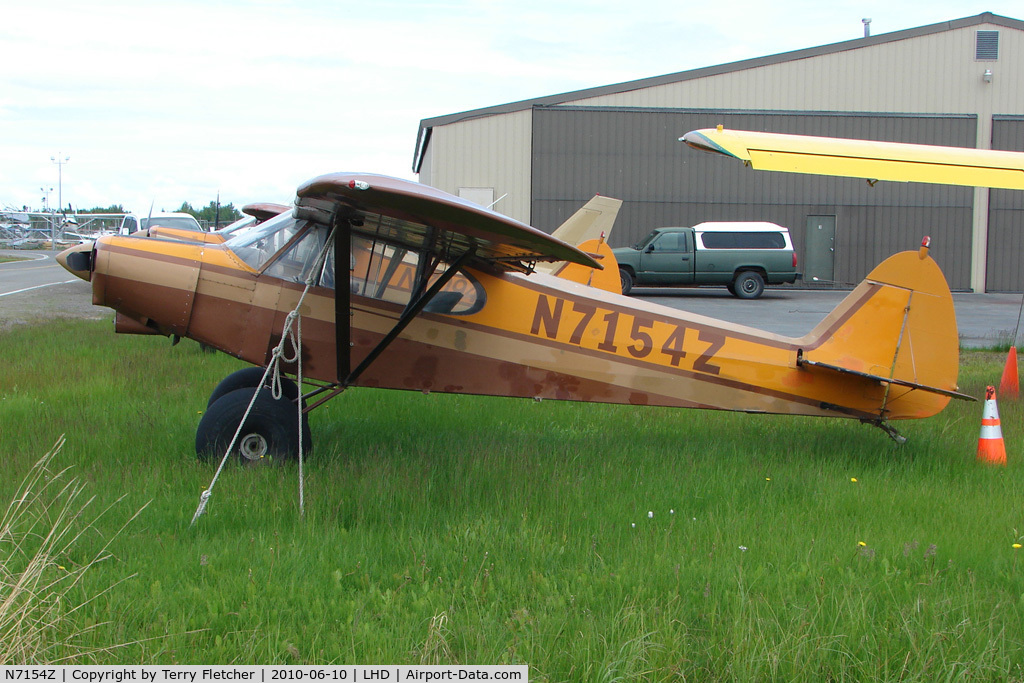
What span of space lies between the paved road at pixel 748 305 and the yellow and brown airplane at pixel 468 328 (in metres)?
10.1

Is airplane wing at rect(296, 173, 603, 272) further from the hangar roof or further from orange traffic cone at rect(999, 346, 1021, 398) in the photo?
the hangar roof

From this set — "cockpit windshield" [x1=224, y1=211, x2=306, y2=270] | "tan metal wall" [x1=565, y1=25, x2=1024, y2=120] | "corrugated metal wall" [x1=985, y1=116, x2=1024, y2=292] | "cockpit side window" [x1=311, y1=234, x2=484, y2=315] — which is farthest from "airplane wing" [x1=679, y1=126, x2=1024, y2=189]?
"corrugated metal wall" [x1=985, y1=116, x2=1024, y2=292]

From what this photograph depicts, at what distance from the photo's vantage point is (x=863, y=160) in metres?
6.39

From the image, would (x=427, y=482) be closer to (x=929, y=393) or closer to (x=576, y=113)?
(x=929, y=393)

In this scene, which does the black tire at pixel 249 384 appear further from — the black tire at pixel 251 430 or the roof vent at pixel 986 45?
the roof vent at pixel 986 45

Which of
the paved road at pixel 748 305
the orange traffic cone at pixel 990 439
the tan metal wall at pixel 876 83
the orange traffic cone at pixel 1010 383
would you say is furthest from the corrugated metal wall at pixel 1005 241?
the orange traffic cone at pixel 990 439

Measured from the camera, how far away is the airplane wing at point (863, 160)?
6.15 meters

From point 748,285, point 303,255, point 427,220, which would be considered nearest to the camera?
point 427,220

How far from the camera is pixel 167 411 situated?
306 inches

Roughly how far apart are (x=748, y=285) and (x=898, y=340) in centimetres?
2019

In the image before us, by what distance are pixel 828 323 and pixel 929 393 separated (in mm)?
1014

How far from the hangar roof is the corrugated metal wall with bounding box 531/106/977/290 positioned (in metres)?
0.59

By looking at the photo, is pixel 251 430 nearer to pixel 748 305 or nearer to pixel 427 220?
pixel 427 220

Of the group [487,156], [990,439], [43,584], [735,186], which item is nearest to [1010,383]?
[990,439]
